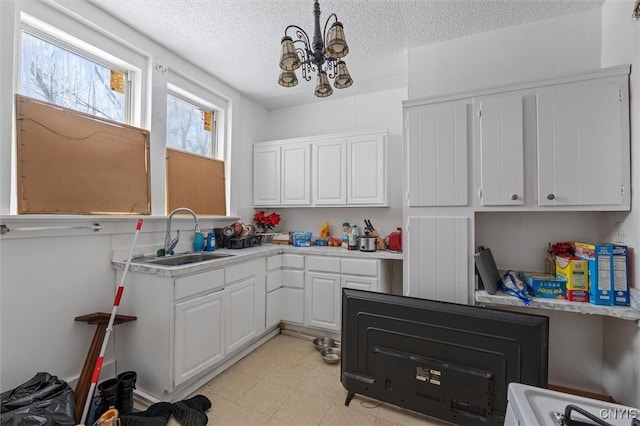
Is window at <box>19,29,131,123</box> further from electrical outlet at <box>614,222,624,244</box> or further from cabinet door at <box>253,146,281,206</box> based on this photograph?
electrical outlet at <box>614,222,624,244</box>

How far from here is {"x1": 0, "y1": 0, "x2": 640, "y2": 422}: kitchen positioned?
5.33ft

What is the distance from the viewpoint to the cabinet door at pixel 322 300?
278 centimetres

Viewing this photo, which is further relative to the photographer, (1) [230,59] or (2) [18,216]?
(1) [230,59]

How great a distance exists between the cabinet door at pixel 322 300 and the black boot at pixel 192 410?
123 centimetres

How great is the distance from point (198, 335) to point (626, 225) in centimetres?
294

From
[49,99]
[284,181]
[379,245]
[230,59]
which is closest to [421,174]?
[379,245]

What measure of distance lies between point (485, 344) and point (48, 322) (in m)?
2.73

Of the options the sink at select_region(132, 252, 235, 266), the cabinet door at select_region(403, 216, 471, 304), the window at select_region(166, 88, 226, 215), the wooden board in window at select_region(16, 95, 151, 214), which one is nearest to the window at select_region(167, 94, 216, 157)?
the window at select_region(166, 88, 226, 215)

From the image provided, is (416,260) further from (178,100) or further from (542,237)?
(178,100)

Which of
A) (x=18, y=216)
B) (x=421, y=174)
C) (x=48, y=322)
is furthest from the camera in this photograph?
(x=421, y=174)

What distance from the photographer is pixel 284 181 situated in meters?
3.46

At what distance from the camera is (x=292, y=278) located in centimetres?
299

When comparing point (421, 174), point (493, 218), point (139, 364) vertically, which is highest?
point (421, 174)

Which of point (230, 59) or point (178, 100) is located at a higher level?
point (230, 59)
